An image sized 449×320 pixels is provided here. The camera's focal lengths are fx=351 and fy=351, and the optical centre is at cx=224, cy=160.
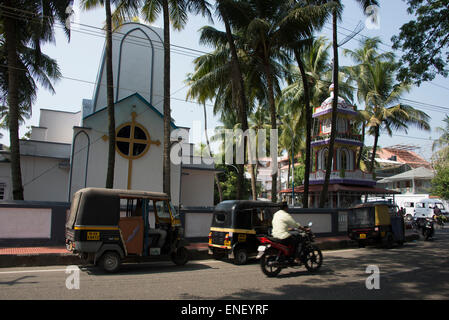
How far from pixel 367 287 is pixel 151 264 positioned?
5.90 meters

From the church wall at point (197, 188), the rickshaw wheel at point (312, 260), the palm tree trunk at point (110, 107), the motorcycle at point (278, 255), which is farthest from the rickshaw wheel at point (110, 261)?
the church wall at point (197, 188)

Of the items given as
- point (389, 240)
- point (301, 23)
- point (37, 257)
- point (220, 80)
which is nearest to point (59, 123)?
point (220, 80)

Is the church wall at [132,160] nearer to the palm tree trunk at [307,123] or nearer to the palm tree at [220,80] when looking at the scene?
the palm tree at [220,80]

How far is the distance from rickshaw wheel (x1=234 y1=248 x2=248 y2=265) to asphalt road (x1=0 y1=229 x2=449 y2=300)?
0.21 metres

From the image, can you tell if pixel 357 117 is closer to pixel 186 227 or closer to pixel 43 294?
pixel 186 227

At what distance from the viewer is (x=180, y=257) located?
9992 millimetres

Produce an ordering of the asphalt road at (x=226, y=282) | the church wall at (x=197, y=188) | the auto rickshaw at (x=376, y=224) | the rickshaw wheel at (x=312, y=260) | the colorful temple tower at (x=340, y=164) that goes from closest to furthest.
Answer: the asphalt road at (x=226, y=282) → the rickshaw wheel at (x=312, y=260) → the auto rickshaw at (x=376, y=224) → the church wall at (x=197, y=188) → the colorful temple tower at (x=340, y=164)

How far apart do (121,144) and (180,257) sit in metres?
8.69

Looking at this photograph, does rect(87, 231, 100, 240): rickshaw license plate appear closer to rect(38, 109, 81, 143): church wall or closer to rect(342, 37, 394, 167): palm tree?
rect(38, 109, 81, 143): church wall

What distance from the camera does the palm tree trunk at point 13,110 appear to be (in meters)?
13.2

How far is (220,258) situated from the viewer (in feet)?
37.7

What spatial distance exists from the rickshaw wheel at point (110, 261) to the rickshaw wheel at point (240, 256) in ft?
11.0

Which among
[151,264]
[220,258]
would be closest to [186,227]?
[220,258]

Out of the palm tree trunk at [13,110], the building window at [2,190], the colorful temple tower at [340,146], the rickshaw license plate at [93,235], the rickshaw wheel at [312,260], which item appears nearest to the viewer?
the rickshaw license plate at [93,235]
